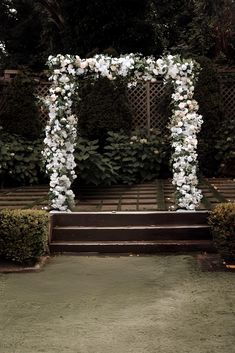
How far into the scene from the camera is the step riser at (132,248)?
5.73 metres

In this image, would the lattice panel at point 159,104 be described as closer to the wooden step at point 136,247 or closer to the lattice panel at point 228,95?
the lattice panel at point 228,95

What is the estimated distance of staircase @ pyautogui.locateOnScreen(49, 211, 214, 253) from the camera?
5.79 metres

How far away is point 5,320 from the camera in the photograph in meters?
3.58

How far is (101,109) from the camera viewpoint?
10383 millimetres

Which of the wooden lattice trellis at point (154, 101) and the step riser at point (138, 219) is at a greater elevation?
the wooden lattice trellis at point (154, 101)

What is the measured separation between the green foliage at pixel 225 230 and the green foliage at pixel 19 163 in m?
4.86

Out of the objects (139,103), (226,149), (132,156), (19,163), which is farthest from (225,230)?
(139,103)

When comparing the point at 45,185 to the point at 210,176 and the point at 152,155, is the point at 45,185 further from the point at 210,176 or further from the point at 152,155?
the point at 210,176

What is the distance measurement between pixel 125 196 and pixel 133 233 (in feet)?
7.18

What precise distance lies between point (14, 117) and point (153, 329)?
7.74 meters

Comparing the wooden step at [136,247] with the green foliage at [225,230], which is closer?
the green foliage at [225,230]

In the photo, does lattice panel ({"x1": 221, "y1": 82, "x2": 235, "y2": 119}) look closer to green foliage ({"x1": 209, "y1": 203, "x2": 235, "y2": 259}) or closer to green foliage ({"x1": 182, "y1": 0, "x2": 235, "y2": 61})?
green foliage ({"x1": 182, "y1": 0, "x2": 235, "y2": 61})

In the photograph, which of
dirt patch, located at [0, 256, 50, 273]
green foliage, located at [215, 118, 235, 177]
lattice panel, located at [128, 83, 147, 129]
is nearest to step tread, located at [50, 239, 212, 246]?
dirt patch, located at [0, 256, 50, 273]

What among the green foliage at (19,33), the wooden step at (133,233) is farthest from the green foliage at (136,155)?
the green foliage at (19,33)
